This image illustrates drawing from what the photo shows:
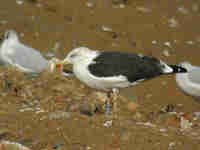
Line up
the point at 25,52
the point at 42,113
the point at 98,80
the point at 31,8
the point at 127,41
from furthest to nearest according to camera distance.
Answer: the point at 31,8, the point at 127,41, the point at 25,52, the point at 98,80, the point at 42,113

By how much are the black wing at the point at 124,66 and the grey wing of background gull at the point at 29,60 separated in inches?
66.1

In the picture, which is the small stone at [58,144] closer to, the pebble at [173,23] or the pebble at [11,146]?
the pebble at [11,146]

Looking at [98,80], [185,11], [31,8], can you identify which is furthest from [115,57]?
[185,11]

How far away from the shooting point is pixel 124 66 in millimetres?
5102

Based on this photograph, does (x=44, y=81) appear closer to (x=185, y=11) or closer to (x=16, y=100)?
(x=16, y=100)

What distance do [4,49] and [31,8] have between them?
1.99 metres

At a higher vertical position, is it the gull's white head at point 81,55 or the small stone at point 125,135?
the gull's white head at point 81,55

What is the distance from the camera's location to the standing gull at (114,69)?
505cm

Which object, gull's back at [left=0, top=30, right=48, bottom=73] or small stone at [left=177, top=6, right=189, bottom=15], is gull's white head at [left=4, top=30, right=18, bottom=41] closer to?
gull's back at [left=0, top=30, right=48, bottom=73]

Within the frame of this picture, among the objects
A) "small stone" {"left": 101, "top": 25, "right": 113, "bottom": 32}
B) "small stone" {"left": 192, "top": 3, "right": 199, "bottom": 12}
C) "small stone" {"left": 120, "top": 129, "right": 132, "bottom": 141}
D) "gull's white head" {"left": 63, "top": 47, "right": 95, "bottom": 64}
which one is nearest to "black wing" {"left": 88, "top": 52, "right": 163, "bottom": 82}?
"gull's white head" {"left": 63, "top": 47, "right": 95, "bottom": 64}

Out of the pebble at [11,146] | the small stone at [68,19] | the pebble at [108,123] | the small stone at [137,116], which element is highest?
the small stone at [68,19]

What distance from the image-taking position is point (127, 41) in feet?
26.4

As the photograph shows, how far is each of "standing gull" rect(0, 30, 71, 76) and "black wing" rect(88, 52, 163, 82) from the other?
1.50 m

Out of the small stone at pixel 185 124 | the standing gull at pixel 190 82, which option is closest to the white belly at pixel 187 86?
the standing gull at pixel 190 82
